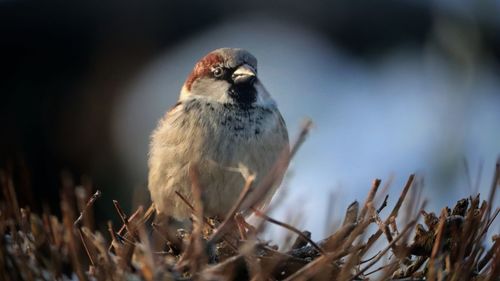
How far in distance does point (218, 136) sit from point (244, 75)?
1.07 feet

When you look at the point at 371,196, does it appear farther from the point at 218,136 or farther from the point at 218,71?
the point at 218,71

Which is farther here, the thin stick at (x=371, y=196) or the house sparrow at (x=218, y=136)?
the house sparrow at (x=218, y=136)

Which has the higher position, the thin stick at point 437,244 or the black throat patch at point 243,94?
the black throat patch at point 243,94

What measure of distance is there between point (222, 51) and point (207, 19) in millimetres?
1790

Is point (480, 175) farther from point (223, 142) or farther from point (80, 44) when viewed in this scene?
point (80, 44)

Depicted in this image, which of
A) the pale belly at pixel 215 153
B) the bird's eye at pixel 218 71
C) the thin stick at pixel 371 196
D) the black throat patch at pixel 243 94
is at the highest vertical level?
the bird's eye at pixel 218 71

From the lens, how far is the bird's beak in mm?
3336

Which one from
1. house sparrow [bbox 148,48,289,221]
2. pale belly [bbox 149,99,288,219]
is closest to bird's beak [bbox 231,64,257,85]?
house sparrow [bbox 148,48,289,221]

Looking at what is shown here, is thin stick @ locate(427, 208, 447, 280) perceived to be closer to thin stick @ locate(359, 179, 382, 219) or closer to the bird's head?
thin stick @ locate(359, 179, 382, 219)

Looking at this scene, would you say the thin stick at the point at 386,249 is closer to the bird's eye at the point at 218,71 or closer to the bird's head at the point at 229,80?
the bird's head at the point at 229,80

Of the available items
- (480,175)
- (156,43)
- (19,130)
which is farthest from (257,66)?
(19,130)

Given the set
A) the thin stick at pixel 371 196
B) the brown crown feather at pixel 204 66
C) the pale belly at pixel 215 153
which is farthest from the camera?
the brown crown feather at pixel 204 66

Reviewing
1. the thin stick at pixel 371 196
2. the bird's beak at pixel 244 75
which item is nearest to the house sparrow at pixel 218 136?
the bird's beak at pixel 244 75

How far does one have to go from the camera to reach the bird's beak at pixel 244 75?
3336 millimetres
